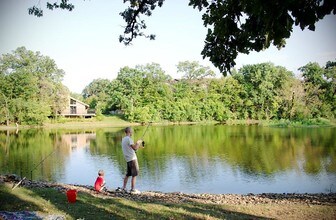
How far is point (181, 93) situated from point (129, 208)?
59.8 meters

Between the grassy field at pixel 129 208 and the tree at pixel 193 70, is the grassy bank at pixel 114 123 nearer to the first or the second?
the tree at pixel 193 70

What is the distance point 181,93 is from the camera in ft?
218

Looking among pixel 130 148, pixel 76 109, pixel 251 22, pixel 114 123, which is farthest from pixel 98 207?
pixel 76 109

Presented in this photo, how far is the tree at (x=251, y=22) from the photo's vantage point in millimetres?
4355

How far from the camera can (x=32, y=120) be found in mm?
53344

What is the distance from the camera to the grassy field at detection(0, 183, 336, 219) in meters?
6.49

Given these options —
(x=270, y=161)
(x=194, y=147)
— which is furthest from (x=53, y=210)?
(x=194, y=147)

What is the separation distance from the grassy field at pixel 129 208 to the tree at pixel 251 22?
3303mm

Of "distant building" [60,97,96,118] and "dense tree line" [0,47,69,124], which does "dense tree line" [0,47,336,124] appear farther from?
"distant building" [60,97,96,118]

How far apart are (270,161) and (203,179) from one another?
6.16 m

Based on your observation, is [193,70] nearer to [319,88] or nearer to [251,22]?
[319,88]

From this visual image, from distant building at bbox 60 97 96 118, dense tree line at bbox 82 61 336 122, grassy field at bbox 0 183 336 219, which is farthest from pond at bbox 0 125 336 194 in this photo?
distant building at bbox 60 97 96 118

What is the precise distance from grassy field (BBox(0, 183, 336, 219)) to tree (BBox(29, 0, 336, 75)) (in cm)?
330

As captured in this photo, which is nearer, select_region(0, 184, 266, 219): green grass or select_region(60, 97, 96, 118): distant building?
select_region(0, 184, 266, 219): green grass
